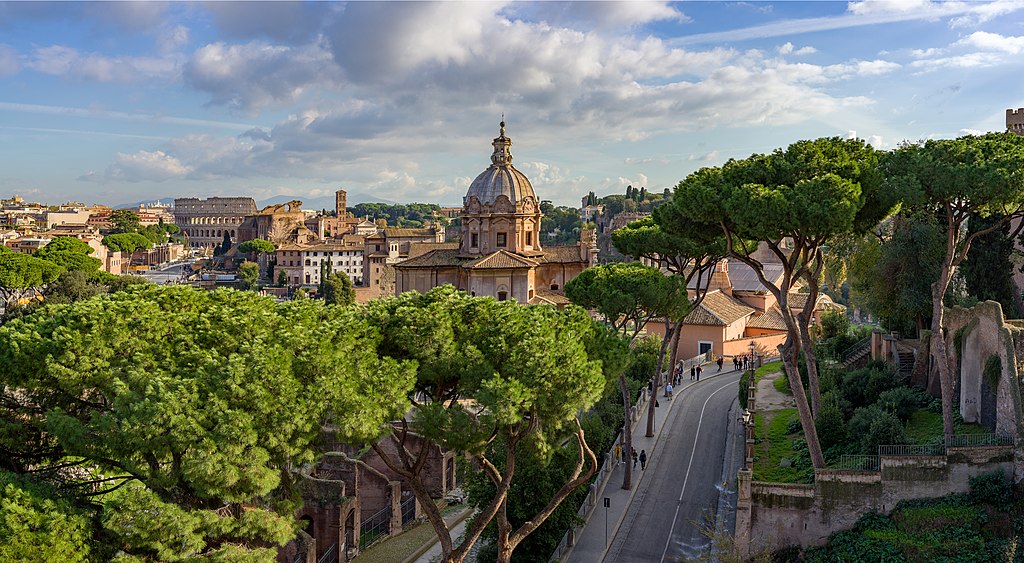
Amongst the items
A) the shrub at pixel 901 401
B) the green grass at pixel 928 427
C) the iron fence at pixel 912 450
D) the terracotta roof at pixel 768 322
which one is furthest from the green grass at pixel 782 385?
the terracotta roof at pixel 768 322

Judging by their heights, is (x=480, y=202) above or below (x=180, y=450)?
above

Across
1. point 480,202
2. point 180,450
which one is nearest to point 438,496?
point 180,450

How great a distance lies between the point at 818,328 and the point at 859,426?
58.3 ft

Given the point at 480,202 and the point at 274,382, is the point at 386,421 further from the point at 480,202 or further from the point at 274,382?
the point at 480,202

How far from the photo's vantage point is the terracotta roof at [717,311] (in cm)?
3500

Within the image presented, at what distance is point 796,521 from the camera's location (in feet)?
49.4

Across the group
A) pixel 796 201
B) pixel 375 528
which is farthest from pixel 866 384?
pixel 375 528

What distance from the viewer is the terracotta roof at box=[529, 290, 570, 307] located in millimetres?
38156

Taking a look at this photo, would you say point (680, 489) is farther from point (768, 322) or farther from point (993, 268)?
point (768, 322)

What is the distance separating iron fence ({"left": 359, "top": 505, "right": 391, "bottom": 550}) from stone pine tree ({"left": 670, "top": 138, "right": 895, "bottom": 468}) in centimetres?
1211

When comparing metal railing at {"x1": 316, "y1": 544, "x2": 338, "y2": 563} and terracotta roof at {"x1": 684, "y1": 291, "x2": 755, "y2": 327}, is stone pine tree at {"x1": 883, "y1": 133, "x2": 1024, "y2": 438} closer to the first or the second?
metal railing at {"x1": 316, "y1": 544, "x2": 338, "y2": 563}

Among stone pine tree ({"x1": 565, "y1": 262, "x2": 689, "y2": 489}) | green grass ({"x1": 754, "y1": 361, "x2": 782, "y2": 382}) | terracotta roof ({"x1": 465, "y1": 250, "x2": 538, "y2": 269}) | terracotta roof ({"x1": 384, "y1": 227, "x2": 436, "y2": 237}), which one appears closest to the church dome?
terracotta roof ({"x1": 465, "y1": 250, "x2": 538, "y2": 269})

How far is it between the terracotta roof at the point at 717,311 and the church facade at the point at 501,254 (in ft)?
22.1

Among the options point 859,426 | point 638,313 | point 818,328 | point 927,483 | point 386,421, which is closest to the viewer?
point 386,421
